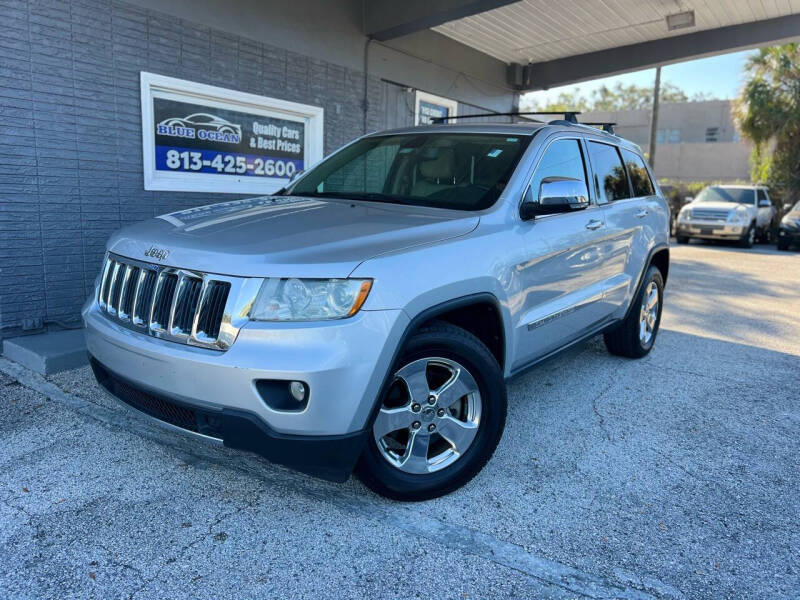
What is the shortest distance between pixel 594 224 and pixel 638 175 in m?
1.52

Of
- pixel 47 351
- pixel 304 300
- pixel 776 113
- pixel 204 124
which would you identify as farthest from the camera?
pixel 776 113

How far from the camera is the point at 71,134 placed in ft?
17.7

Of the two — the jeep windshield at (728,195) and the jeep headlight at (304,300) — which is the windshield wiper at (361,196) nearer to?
the jeep headlight at (304,300)

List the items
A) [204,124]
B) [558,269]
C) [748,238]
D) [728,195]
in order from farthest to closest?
[728,195] < [748,238] < [204,124] < [558,269]

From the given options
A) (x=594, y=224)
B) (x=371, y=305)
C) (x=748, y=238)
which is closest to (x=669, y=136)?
(x=748, y=238)

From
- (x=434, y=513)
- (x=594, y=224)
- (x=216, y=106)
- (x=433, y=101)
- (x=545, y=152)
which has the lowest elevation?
(x=434, y=513)

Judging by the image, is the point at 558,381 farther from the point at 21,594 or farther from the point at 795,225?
the point at 795,225

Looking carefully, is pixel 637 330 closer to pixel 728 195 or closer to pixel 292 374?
pixel 292 374

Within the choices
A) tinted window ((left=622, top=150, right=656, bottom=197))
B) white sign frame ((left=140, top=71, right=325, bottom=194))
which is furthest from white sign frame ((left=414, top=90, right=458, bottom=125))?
tinted window ((left=622, top=150, right=656, bottom=197))

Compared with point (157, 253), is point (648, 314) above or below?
below

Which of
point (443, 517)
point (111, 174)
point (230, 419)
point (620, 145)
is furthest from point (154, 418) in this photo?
point (620, 145)

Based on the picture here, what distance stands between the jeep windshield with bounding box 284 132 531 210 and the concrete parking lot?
1541 mm

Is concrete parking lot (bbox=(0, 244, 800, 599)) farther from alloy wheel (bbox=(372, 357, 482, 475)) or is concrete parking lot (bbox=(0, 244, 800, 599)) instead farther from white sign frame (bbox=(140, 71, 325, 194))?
white sign frame (bbox=(140, 71, 325, 194))

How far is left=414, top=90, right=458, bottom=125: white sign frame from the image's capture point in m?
9.55
